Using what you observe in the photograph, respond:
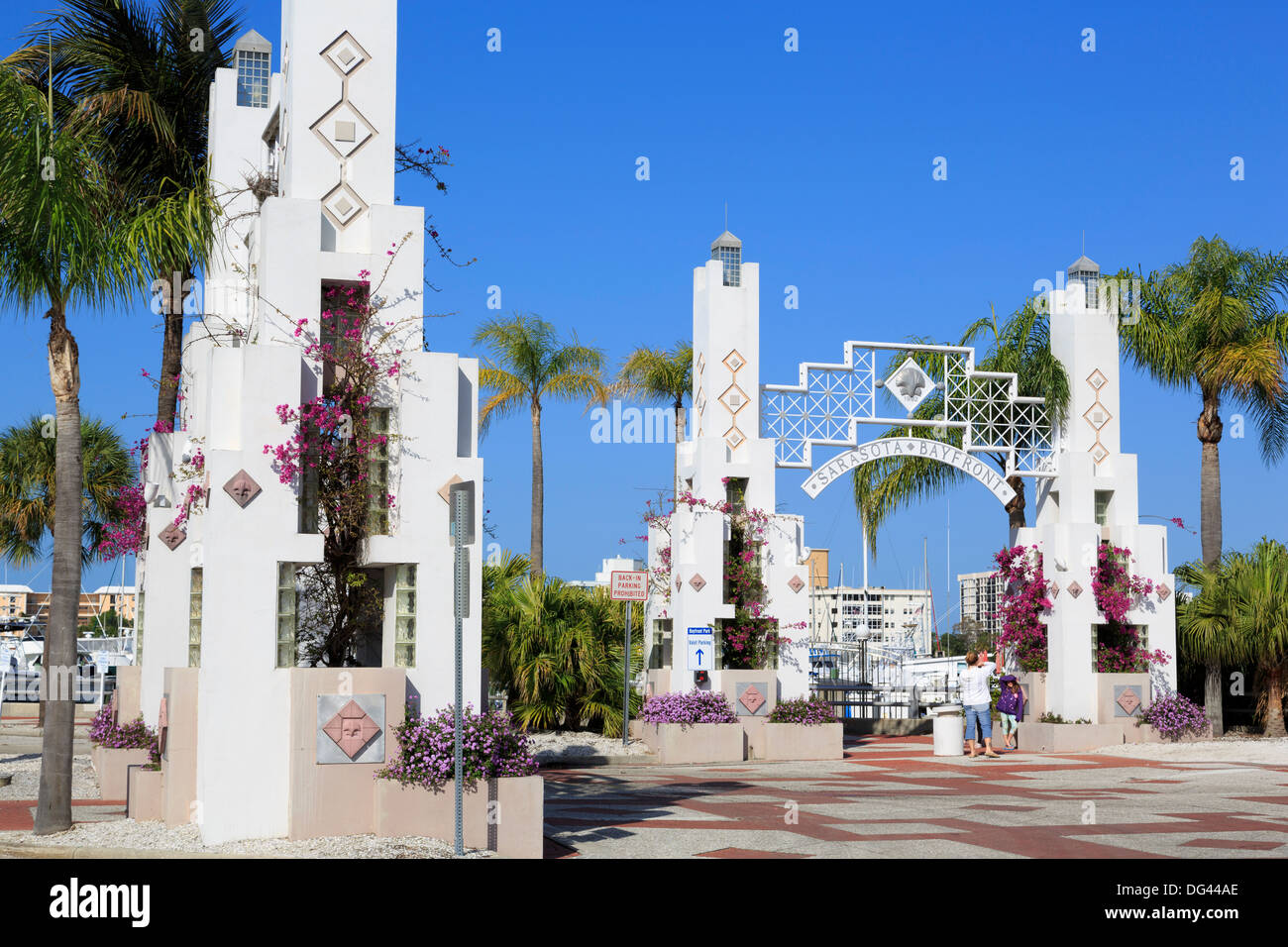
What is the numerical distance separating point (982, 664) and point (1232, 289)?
1019 centimetres

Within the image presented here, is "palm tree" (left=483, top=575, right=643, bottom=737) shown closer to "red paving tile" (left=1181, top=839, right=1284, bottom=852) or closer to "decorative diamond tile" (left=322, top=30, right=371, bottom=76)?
"decorative diamond tile" (left=322, top=30, right=371, bottom=76)

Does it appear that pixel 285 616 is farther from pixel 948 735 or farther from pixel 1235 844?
pixel 948 735

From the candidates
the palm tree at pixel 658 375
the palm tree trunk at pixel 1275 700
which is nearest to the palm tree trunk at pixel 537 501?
the palm tree at pixel 658 375

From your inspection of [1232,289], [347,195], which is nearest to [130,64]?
[347,195]

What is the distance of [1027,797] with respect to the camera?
637 inches

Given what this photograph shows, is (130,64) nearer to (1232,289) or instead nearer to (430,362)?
(430,362)

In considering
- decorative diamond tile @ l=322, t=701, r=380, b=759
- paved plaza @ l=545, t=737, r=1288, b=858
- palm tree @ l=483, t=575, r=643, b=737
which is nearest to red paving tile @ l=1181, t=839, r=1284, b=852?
paved plaza @ l=545, t=737, r=1288, b=858

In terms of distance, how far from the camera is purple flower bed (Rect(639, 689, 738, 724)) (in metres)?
22.4

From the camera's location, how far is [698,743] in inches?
882

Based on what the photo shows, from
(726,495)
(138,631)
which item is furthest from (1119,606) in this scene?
(138,631)

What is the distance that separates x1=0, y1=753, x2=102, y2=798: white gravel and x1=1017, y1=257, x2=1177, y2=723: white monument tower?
1632cm

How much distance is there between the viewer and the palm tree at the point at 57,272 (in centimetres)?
1259

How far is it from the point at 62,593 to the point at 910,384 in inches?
661

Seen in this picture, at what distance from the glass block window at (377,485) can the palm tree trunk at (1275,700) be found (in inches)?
768
